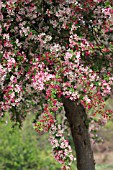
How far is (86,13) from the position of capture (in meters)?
5.27

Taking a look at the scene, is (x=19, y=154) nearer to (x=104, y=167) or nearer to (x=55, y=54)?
(x=55, y=54)

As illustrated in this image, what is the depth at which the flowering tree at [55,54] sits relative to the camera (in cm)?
463

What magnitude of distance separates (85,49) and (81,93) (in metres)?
0.53

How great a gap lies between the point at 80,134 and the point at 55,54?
217 centimetres

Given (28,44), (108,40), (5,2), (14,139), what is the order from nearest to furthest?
1. (5,2)
2. (28,44)
3. (108,40)
4. (14,139)

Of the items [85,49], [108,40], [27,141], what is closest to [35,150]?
[27,141]

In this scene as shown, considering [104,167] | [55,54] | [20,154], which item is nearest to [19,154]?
[20,154]

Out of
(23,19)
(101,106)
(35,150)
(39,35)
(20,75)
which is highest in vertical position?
(35,150)

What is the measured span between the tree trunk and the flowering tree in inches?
41.9

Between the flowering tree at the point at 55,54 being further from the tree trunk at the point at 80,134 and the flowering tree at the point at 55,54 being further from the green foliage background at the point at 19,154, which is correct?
the green foliage background at the point at 19,154

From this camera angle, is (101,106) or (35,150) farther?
(35,150)

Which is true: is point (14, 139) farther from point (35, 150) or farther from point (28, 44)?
point (28, 44)

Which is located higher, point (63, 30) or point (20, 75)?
point (63, 30)

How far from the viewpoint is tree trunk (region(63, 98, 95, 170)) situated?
21.4ft
